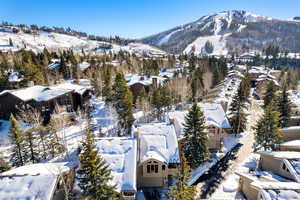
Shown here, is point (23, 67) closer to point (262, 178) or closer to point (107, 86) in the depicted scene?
point (107, 86)

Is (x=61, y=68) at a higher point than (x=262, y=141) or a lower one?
higher

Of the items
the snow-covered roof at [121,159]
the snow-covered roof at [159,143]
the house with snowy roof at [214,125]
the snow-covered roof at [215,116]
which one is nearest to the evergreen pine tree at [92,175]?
the snow-covered roof at [121,159]

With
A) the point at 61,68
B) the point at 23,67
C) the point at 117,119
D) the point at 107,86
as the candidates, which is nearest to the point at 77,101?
the point at 107,86

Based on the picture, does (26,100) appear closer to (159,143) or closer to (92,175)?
(92,175)

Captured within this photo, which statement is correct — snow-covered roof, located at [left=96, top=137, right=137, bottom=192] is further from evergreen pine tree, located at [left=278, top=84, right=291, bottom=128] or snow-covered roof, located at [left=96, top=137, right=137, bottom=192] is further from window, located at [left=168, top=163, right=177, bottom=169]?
Result: evergreen pine tree, located at [left=278, top=84, right=291, bottom=128]

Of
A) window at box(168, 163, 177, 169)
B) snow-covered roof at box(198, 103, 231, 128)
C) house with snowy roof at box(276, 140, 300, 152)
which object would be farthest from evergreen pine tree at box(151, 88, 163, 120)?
house with snowy roof at box(276, 140, 300, 152)

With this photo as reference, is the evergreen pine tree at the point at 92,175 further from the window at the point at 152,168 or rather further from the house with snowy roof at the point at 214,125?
the house with snowy roof at the point at 214,125
